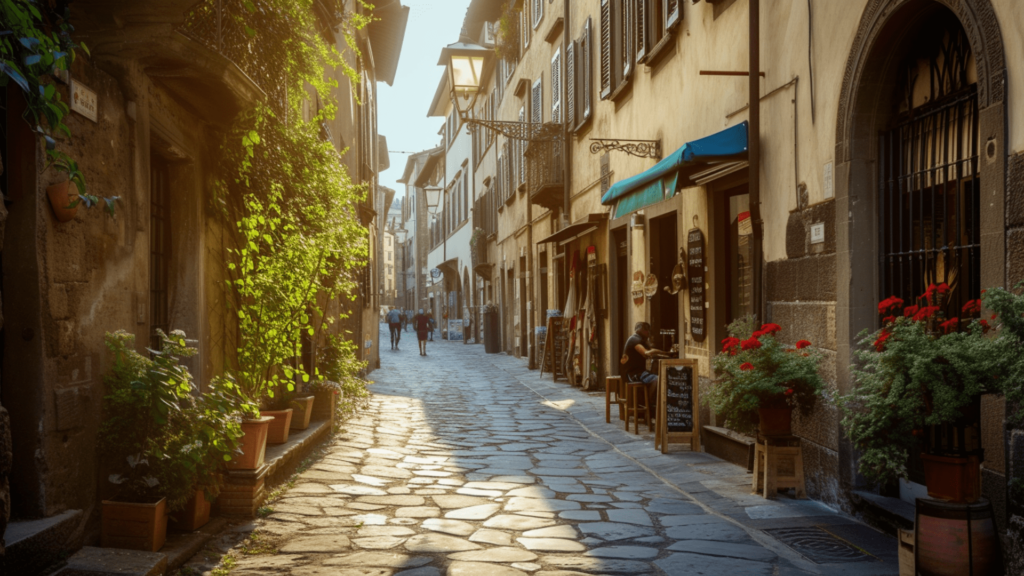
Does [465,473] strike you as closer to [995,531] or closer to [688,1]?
[995,531]

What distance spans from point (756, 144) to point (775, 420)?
2.39 m

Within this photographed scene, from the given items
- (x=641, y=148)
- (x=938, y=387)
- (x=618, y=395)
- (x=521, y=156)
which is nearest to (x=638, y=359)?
Result: (x=618, y=395)

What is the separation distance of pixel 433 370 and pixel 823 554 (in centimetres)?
1530

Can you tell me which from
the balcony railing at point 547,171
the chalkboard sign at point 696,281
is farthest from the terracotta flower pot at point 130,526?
the balcony railing at point 547,171

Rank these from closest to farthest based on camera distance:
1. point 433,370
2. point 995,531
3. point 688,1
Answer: point 995,531 → point 688,1 → point 433,370

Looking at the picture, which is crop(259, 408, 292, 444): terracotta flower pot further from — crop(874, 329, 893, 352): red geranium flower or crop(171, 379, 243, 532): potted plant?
crop(874, 329, 893, 352): red geranium flower

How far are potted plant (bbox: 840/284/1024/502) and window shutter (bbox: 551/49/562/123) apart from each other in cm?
1260

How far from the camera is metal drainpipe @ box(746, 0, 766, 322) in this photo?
7156mm

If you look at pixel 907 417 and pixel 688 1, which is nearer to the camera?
pixel 907 417

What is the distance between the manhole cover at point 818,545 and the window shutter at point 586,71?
10.0m

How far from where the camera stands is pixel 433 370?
19.6 metres

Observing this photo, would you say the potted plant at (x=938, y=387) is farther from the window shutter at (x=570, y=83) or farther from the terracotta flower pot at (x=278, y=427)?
the window shutter at (x=570, y=83)

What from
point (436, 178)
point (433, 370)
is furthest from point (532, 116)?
point (436, 178)

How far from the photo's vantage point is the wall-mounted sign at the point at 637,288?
453 inches
